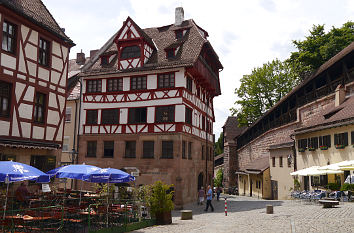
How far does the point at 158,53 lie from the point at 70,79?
10036mm

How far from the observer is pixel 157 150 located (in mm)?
26359

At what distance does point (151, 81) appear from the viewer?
1085 inches

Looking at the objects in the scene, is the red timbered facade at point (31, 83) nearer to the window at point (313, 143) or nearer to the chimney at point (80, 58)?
the window at point (313, 143)

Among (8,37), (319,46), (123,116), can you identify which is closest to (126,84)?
(123,116)

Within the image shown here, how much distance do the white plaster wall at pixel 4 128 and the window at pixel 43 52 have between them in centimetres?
397

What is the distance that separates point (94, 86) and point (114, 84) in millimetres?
1999

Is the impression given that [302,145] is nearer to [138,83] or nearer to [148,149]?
[148,149]

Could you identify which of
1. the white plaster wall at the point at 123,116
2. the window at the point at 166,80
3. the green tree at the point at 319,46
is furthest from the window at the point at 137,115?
the green tree at the point at 319,46

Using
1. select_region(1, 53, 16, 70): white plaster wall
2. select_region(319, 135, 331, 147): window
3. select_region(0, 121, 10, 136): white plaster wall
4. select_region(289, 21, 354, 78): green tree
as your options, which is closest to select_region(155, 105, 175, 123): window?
select_region(319, 135, 331, 147): window

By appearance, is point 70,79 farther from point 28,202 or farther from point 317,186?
point 317,186

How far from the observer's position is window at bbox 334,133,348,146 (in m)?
21.4

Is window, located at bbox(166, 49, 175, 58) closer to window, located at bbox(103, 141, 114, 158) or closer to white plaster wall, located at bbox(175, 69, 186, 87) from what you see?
white plaster wall, located at bbox(175, 69, 186, 87)

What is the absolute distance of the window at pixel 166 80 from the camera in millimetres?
26953

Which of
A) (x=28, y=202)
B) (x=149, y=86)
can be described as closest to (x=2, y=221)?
(x=28, y=202)
